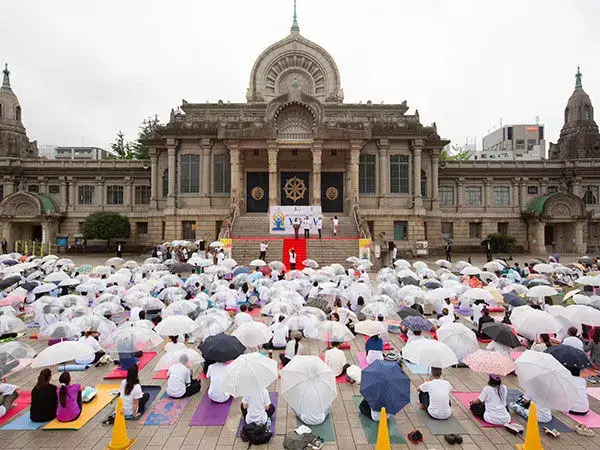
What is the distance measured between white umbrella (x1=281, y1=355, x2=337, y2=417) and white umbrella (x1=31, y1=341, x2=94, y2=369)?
15.7 ft

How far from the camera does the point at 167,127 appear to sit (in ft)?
130

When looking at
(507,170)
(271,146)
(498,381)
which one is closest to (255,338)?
(498,381)

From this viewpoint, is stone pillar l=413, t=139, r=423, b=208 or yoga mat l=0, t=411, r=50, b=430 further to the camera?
stone pillar l=413, t=139, r=423, b=208

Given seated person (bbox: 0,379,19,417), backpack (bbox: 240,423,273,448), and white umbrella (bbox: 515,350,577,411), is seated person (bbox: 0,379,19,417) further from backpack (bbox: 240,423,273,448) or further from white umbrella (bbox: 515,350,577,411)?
white umbrella (bbox: 515,350,577,411)

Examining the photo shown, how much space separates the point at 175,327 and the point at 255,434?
408cm

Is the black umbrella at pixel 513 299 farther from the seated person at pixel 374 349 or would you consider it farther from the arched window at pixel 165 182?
the arched window at pixel 165 182

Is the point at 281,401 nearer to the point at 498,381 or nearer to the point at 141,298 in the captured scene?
the point at 498,381

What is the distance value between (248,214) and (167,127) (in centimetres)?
1125

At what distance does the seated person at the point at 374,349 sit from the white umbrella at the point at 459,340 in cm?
159

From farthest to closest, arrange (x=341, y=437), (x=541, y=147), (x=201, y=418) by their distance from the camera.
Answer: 1. (x=541, y=147)
2. (x=201, y=418)
3. (x=341, y=437)

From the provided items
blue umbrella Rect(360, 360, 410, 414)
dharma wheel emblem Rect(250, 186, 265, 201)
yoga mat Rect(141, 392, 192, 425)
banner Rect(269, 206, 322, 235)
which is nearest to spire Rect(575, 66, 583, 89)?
banner Rect(269, 206, 322, 235)

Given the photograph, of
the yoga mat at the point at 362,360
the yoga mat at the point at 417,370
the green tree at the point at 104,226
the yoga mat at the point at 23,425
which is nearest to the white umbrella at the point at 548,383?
the yoga mat at the point at 417,370

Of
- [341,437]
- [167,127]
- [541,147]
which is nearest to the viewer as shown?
[341,437]

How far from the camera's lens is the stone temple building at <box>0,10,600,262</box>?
37.6 metres
